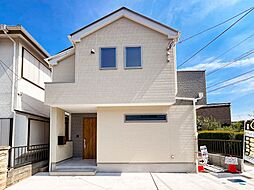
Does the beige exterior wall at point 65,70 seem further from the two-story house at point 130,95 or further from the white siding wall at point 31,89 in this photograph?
the white siding wall at point 31,89

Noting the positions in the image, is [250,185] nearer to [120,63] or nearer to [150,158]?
[150,158]

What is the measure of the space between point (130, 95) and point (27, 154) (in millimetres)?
5430

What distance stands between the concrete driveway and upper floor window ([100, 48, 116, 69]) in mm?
4720

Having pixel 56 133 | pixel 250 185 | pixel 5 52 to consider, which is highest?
pixel 5 52

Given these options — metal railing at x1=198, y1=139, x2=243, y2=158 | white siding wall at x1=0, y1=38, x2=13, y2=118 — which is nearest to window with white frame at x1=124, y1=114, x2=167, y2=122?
metal railing at x1=198, y1=139, x2=243, y2=158

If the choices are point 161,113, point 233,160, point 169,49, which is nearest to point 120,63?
point 169,49

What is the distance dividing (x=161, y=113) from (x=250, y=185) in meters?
4.38

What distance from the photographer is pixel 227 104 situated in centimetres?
2142

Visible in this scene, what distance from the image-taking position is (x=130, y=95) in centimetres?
979

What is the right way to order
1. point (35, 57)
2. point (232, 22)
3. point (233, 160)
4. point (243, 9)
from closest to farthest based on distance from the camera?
point (243, 9) → point (232, 22) → point (233, 160) → point (35, 57)

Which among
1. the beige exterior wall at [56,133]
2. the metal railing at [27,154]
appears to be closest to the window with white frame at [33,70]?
the beige exterior wall at [56,133]

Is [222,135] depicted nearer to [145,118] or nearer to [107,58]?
[145,118]

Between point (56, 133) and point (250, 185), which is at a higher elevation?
point (56, 133)

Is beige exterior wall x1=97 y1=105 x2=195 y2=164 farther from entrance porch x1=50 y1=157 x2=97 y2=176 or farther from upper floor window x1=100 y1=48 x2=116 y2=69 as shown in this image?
upper floor window x1=100 y1=48 x2=116 y2=69
